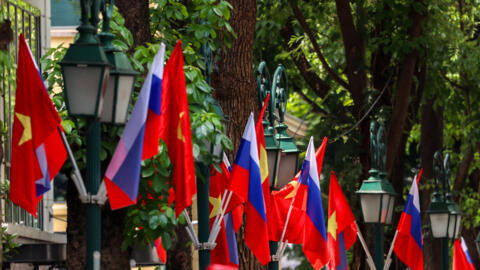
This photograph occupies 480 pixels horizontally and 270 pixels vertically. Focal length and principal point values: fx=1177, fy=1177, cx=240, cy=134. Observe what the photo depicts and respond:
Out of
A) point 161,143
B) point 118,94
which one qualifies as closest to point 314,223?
point 161,143

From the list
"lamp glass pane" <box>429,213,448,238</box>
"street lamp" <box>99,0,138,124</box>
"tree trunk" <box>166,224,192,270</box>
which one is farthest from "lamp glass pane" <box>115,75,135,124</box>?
"lamp glass pane" <box>429,213,448,238</box>

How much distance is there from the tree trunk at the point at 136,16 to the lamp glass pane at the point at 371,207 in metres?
7.70

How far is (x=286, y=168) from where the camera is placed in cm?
1547

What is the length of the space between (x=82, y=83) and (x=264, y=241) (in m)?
4.68

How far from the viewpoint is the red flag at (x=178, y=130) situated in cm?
1005

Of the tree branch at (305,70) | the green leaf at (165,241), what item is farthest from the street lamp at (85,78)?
the tree branch at (305,70)

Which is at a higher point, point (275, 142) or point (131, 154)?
point (275, 142)

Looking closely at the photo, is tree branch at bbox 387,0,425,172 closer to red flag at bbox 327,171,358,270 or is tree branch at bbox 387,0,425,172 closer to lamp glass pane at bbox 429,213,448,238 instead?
lamp glass pane at bbox 429,213,448,238

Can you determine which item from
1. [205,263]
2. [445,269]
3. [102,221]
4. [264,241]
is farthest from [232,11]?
[445,269]

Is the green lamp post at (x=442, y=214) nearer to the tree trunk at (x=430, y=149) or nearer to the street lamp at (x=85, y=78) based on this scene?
the tree trunk at (x=430, y=149)

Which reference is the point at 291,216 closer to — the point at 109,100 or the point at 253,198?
the point at 253,198

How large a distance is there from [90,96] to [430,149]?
20181 mm

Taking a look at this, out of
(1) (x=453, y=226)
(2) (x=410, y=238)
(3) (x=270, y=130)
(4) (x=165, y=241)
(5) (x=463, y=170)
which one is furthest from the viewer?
(5) (x=463, y=170)

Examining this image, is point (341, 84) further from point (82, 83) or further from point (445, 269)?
point (82, 83)
